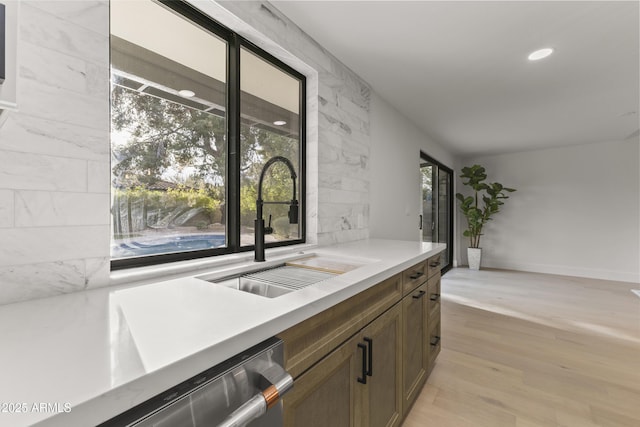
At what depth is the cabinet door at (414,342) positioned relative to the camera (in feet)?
4.99

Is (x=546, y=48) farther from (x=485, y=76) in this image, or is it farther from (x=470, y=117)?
(x=470, y=117)

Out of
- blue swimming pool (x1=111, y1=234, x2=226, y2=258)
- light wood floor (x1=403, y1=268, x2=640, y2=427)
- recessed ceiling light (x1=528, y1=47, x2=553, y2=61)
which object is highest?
recessed ceiling light (x1=528, y1=47, x2=553, y2=61)

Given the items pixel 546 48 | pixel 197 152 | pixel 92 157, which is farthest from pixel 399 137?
pixel 92 157

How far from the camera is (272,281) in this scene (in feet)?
3.91

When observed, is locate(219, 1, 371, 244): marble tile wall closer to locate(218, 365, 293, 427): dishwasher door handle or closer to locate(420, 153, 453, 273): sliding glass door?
locate(218, 365, 293, 427): dishwasher door handle

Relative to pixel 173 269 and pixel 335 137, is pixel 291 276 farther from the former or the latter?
pixel 335 137

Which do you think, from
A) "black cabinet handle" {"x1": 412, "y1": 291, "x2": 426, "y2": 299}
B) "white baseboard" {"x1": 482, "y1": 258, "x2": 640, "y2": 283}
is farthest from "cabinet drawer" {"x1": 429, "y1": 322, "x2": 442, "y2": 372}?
"white baseboard" {"x1": 482, "y1": 258, "x2": 640, "y2": 283}

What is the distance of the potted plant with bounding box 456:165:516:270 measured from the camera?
18.3 feet

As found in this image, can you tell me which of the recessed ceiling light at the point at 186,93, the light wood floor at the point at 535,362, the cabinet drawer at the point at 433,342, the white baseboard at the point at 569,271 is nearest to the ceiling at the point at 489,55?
the recessed ceiling light at the point at 186,93

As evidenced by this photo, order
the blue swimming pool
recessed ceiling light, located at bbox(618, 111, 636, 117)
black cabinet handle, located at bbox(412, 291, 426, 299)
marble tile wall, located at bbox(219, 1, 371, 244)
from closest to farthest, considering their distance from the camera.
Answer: the blue swimming pool → black cabinet handle, located at bbox(412, 291, 426, 299) → marble tile wall, located at bbox(219, 1, 371, 244) → recessed ceiling light, located at bbox(618, 111, 636, 117)

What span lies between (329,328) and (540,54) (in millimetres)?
2643

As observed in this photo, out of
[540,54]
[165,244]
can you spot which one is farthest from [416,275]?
[540,54]

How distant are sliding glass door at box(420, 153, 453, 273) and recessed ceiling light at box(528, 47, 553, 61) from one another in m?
1.94

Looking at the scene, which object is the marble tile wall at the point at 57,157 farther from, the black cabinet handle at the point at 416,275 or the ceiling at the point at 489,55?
the black cabinet handle at the point at 416,275
